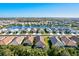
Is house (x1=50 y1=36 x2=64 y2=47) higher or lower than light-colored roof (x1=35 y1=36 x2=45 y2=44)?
lower

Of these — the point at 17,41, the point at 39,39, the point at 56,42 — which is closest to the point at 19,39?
the point at 17,41

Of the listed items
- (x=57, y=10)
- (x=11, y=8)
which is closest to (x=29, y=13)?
(x=11, y=8)

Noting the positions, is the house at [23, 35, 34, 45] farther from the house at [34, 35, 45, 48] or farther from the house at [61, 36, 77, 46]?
the house at [61, 36, 77, 46]

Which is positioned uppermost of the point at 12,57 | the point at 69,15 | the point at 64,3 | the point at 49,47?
the point at 64,3

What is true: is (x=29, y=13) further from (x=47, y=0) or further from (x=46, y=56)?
(x=46, y=56)

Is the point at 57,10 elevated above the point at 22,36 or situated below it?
above

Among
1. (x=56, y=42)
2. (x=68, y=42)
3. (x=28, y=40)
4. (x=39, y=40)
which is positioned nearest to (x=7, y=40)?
(x=28, y=40)

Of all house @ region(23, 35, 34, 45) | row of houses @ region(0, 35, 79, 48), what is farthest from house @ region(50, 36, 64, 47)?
house @ region(23, 35, 34, 45)

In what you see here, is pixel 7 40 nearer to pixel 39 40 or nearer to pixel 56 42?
pixel 39 40

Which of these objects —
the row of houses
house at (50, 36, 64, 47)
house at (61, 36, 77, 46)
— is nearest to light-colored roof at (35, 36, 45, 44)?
the row of houses
